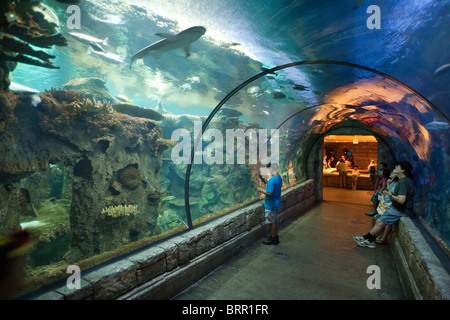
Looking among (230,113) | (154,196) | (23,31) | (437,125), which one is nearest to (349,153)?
(230,113)

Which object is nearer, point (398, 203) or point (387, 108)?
point (398, 203)

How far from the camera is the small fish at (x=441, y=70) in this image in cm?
307

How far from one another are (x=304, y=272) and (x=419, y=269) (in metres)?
1.89

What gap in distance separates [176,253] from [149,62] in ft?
34.6

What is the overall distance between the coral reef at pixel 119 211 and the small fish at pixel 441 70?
30.8 feet

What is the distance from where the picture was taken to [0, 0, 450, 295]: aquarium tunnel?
3303mm

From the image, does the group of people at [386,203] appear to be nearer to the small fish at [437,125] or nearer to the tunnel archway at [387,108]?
the tunnel archway at [387,108]

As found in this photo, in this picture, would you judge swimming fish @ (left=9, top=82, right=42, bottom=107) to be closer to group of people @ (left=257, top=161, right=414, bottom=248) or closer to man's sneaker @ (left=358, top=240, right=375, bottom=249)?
group of people @ (left=257, top=161, right=414, bottom=248)

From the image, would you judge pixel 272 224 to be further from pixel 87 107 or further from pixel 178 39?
pixel 87 107

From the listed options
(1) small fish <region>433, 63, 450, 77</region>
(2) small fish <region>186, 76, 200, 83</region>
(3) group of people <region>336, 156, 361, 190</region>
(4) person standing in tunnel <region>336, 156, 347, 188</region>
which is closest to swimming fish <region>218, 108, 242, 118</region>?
(2) small fish <region>186, 76, 200, 83</region>

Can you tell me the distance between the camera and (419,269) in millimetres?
3170

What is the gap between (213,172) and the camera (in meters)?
19.2

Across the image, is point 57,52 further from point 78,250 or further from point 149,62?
point 78,250
